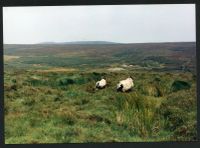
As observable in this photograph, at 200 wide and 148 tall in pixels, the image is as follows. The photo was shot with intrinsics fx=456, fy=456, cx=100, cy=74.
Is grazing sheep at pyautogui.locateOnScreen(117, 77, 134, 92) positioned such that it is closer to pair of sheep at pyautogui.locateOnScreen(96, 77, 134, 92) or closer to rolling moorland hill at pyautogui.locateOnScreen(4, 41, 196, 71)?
pair of sheep at pyautogui.locateOnScreen(96, 77, 134, 92)

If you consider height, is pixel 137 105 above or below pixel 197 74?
below

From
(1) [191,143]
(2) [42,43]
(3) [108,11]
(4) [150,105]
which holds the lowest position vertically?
(1) [191,143]

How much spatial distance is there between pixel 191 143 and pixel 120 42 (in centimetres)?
129

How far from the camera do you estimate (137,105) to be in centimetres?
479

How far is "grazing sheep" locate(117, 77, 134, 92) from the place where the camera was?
189 inches

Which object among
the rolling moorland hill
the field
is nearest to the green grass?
the field

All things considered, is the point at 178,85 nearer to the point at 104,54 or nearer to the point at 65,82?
the point at 104,54

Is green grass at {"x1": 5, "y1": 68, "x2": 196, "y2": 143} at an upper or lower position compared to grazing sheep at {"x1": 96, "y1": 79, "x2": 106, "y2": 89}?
lower

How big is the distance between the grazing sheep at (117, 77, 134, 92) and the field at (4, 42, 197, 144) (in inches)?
1.8

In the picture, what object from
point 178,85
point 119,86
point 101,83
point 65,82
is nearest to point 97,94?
point 101,83

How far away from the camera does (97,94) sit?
482cm

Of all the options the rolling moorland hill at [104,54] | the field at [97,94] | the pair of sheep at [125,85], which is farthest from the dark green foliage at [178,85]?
the pair of sheep at [125,85]

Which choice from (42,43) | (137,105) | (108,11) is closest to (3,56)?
(42,43)

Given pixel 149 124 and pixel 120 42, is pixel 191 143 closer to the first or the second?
pixel 149 124
